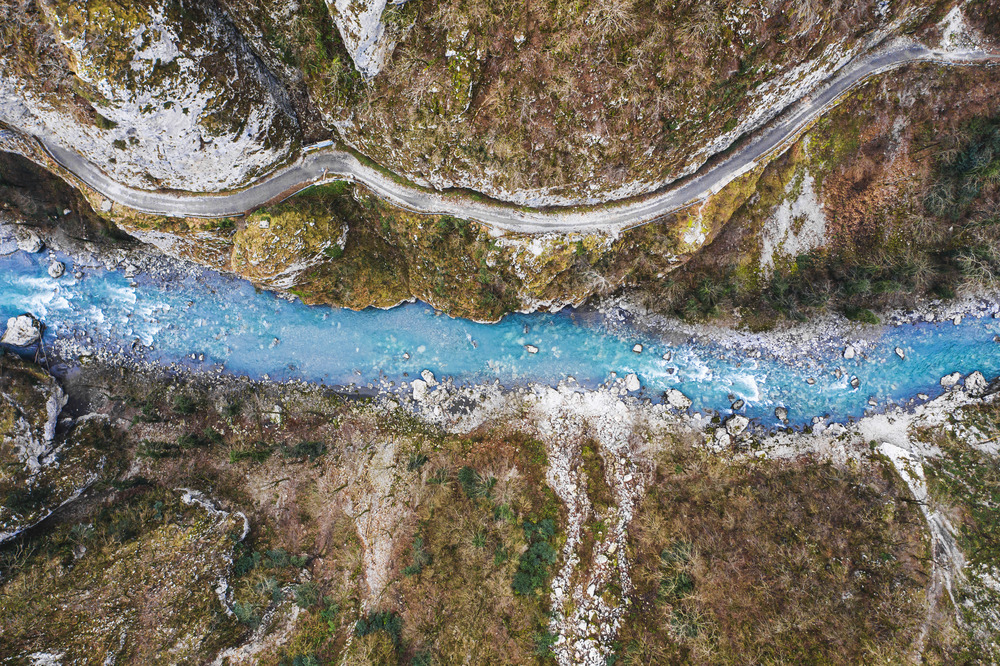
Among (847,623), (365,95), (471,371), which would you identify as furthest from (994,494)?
(365,95)

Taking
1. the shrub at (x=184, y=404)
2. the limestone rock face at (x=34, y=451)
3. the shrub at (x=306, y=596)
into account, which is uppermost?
the shrub at (x=184, y=404)

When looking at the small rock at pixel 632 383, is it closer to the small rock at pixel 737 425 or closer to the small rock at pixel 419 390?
the small rock at pixel 737 425

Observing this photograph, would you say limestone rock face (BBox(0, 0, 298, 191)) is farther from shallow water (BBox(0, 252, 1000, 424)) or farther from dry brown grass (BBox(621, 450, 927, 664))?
dry brown grass (BBox(621, 450, 927, 664))

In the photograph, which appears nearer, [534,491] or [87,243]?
[534,491]

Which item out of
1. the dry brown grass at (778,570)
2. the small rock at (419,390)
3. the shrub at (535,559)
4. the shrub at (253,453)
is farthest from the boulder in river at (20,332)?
the dry brown grass at (778,570)

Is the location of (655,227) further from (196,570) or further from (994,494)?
(196,570)

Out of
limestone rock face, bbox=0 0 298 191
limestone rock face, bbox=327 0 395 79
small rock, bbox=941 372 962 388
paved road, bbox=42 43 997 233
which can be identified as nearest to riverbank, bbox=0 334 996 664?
small rock, bbox=941 372 962 388
